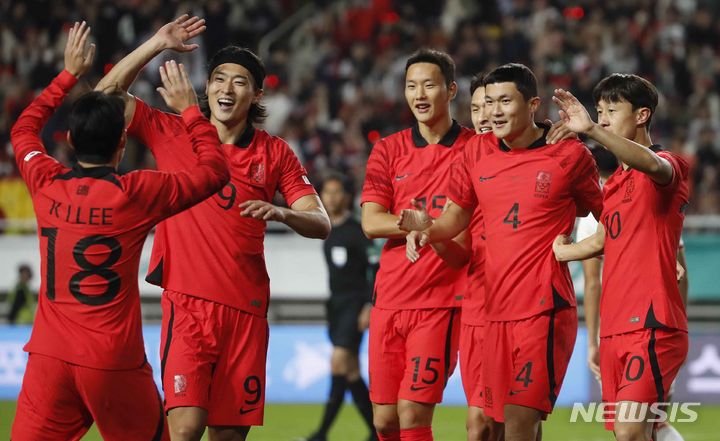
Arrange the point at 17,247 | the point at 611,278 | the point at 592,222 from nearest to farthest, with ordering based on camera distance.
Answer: the point at 611,278 < the point at 592,222 < the point at 17,247

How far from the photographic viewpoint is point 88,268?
5.86 metres

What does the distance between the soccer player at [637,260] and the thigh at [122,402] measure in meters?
2.42

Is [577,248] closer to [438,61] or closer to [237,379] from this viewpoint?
[438,61]

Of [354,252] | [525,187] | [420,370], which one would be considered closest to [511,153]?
[525,187]

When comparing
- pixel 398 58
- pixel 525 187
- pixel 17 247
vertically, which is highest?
pixel 398 58

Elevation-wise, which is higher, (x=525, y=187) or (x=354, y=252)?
(x=525, y=187)


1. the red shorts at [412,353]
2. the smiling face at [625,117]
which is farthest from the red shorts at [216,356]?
the smiling face at [625,117]

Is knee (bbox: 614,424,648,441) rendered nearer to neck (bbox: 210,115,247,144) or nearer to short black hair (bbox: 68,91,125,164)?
neck (bbox: 210,115,247,144)

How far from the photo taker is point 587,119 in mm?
6363

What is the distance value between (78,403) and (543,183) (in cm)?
288

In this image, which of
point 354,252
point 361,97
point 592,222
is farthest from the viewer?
point 361,97

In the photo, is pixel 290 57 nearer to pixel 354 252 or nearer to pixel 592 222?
pixel 354 252

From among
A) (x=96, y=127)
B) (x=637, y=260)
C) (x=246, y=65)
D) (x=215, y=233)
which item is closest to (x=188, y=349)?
(x=215, y=233)

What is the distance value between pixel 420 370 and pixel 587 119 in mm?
2051
